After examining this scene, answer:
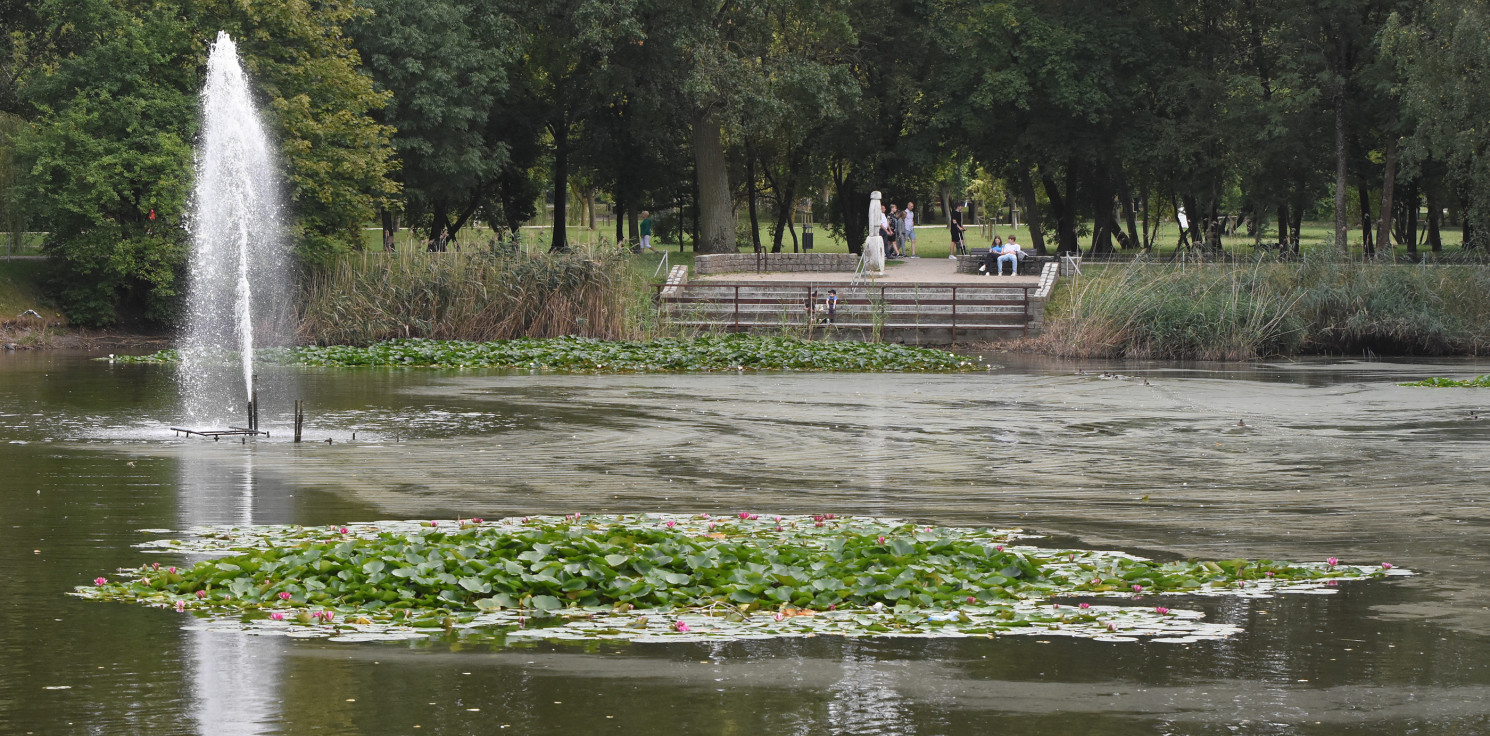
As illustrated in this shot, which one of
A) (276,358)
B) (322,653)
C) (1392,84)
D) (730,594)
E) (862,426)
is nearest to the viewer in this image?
(322,653)

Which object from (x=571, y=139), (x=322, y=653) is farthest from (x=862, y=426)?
(x=571, y=139)

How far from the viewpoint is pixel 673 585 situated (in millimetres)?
9234

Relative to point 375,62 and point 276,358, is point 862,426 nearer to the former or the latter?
point 276,358

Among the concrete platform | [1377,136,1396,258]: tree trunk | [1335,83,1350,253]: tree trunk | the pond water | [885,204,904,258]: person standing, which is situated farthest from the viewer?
[885,204,904,258]: person standing

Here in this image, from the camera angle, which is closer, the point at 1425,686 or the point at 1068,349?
the point at 1425,686

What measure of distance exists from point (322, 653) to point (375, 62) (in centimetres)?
3782

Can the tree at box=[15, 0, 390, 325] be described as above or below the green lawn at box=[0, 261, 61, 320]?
above

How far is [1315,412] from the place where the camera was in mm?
21703

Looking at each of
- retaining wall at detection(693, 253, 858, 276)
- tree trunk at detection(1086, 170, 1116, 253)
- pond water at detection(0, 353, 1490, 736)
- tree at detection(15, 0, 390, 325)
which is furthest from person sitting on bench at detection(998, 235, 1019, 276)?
tree at detection(15, 0, 390, 325)

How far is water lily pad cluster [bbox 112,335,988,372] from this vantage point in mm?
29359

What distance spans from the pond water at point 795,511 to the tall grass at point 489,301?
6875 millimetres

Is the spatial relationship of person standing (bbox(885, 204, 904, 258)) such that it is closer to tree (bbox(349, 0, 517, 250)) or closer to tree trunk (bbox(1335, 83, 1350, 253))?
tree (bbox(349, 0, 517, 250))

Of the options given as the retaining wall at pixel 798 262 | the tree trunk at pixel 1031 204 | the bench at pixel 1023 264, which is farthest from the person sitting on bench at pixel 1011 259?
the tree trunk at pixel 1031 204

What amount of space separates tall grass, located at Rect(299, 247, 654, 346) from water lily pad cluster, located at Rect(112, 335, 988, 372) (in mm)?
1894
